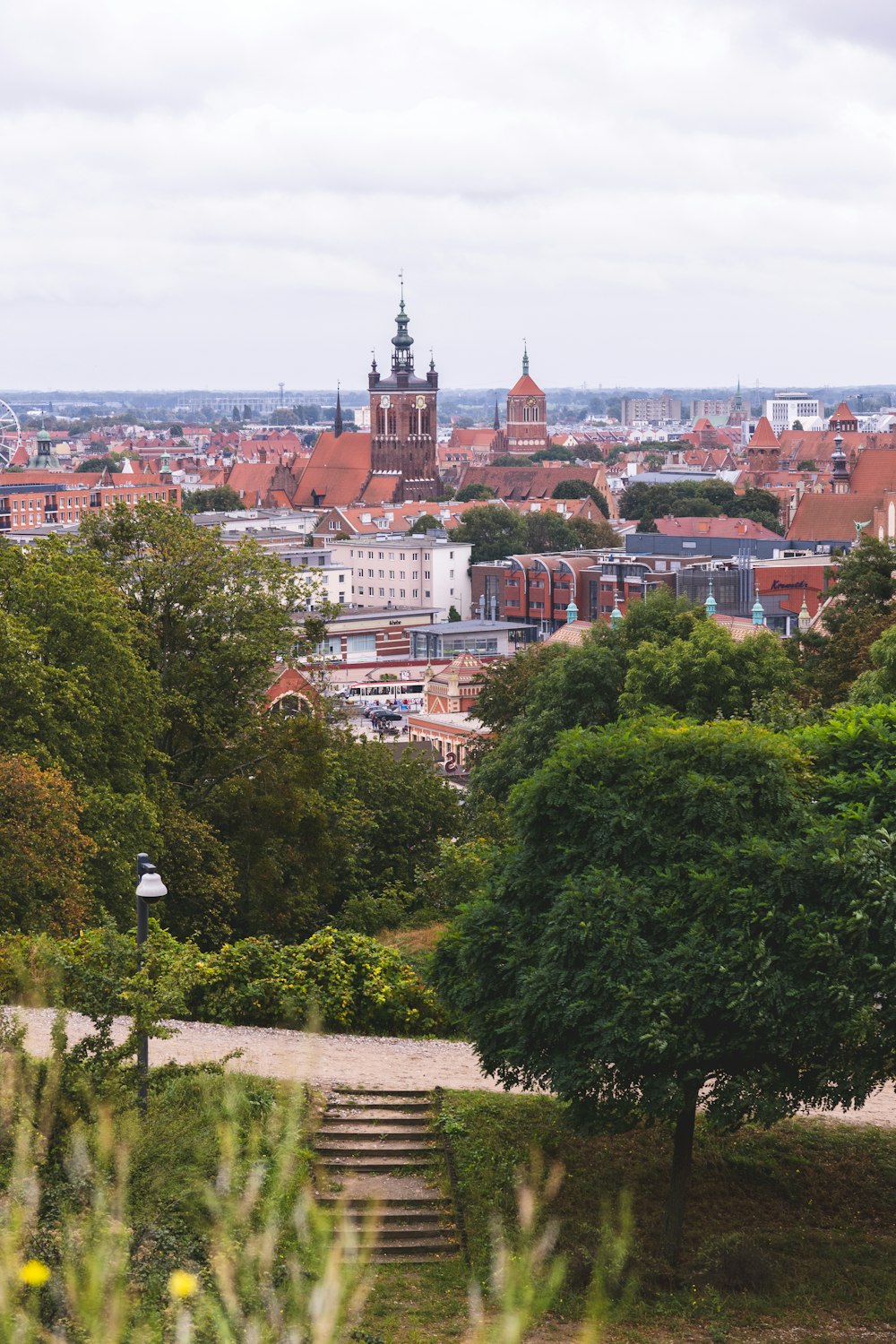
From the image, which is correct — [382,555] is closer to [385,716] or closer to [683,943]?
[385,716]

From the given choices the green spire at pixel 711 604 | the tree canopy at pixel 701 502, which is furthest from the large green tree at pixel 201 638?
the tree canopy at pixel 701 502

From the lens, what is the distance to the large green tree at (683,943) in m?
12.9

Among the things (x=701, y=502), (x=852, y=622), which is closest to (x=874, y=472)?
(x=701, y=502)

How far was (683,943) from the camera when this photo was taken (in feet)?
43.0

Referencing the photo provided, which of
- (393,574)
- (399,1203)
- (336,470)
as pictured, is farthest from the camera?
(336,470)

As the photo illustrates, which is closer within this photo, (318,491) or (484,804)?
(484,804)

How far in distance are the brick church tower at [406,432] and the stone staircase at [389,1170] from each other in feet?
481

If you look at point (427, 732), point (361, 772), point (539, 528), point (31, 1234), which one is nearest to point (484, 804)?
point (361, 772)

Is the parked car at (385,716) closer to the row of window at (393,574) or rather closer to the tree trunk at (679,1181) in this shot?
the row of window at (393,574)

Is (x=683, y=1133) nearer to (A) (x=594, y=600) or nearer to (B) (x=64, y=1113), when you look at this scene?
(B) (x=64, y=1113)

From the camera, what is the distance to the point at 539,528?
12731 centimetres

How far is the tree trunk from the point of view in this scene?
1331 cm

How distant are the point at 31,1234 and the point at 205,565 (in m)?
18.8

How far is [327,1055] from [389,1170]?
8.16 ft
